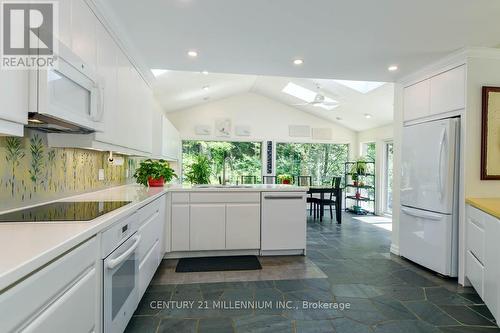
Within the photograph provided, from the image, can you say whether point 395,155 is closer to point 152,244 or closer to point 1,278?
point 152,244

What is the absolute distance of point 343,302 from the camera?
2.31 m

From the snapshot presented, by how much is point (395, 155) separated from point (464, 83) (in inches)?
45.2

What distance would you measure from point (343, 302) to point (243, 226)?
142 cm

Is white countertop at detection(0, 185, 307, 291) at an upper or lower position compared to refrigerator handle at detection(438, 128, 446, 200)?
lower

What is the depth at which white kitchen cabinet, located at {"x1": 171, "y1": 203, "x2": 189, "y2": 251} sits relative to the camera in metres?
3.26

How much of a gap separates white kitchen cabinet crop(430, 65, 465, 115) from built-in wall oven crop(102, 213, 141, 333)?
3.13 metres

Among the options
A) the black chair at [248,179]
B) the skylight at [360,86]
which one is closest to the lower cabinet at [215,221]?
the skylight at [360,86]

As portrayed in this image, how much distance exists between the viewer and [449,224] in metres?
2.74

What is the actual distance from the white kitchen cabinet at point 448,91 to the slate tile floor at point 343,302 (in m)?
1.77

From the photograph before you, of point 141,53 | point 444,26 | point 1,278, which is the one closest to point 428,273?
point 444,26

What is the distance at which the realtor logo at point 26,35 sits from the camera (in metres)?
1.12

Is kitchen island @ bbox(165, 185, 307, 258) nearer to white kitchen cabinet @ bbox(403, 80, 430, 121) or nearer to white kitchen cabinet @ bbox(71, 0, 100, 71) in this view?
white kitchen cabinet @ bbox(403, 80, 430, 121)

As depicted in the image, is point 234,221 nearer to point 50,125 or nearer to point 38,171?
point 38,171

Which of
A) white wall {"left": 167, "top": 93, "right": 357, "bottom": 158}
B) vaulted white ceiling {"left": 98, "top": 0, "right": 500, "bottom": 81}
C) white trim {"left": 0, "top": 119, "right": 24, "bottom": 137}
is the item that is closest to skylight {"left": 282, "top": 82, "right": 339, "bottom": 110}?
white wall {"left": 167, "top": 93, "right": 357, "bottom": 158}
